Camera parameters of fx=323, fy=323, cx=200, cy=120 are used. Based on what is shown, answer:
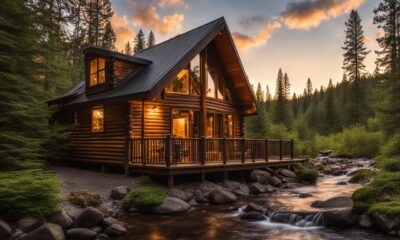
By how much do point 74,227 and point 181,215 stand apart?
3.50 meters

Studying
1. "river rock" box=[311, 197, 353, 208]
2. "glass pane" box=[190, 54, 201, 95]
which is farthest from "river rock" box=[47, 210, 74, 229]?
"glass pane" box=[190, 54, 201, 95]

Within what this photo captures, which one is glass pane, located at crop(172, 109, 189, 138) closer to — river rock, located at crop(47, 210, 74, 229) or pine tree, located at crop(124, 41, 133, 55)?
river rock, located at crop(47, 210, 74, 229)

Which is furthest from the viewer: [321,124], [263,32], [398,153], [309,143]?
[321,124]

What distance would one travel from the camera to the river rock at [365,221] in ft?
29.1

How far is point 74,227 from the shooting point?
8617 mm

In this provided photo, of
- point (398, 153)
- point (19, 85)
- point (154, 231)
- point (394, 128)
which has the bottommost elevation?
point (154, 231)

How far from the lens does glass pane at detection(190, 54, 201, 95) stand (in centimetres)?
1758

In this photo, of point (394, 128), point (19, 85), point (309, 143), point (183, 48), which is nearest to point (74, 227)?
point (19, 85)

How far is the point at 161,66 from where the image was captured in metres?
16.6

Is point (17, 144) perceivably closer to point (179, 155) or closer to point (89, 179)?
point (89, 179)

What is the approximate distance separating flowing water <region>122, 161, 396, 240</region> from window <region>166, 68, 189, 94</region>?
6.84m

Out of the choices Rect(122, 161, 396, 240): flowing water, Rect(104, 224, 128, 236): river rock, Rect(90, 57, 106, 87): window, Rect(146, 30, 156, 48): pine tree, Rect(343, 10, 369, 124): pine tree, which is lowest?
Rect(122, 161, 396, 240): flowing water

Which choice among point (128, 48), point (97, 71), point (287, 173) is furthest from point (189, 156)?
point (128, 48)

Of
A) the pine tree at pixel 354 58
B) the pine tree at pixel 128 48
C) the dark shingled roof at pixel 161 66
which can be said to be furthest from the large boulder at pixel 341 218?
the pine tree at pixel 128 48
